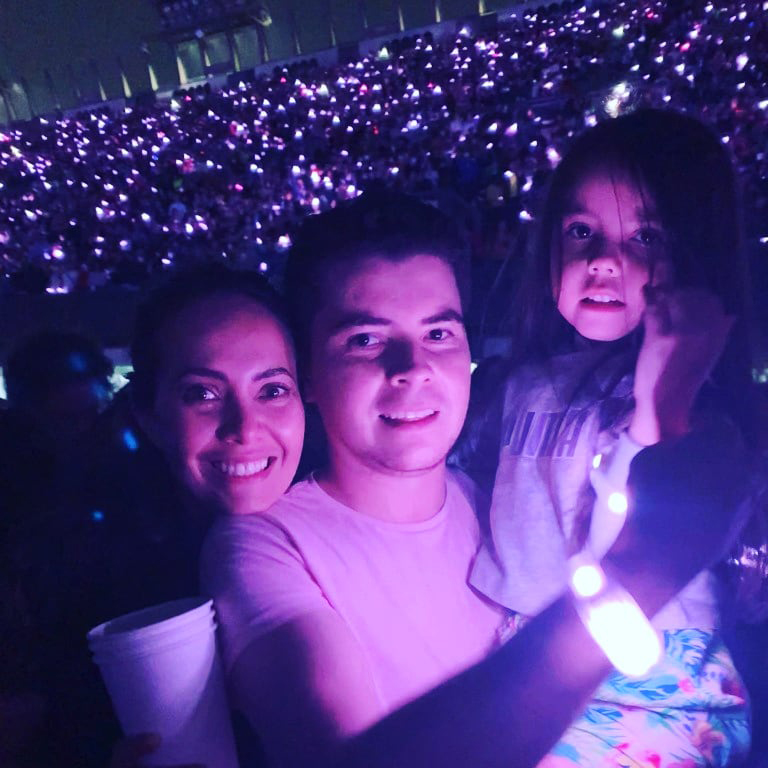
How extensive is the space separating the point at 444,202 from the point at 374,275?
1.23 feet

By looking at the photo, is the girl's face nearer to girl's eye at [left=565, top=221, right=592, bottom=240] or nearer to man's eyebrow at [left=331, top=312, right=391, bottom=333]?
girl's eye at [left=565, top=221, right=592, bottom=240]

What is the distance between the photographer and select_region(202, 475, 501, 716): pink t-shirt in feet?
3.12

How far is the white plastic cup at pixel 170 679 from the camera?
86cm

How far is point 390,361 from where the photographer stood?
40.6 inches

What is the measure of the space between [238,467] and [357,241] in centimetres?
45

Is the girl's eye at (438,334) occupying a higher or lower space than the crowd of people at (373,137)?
lower

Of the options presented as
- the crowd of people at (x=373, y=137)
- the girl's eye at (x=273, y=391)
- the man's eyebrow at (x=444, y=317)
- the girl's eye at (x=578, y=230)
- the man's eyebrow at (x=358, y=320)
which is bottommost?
the girl's eye at (x=273, y=391)

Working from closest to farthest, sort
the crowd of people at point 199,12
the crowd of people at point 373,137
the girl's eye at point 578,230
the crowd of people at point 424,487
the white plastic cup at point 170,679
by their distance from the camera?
the white plastic cup at point 170,679 → the crowd of people at point 424,487 → the girl's eye at point 578,230 → the crowd of people at point 199,12 → the crowd of people at point 373,137

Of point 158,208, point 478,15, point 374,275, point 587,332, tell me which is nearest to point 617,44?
point 478,15

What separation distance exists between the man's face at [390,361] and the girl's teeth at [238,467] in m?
0.17

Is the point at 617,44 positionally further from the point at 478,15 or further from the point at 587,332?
the point at 587,332

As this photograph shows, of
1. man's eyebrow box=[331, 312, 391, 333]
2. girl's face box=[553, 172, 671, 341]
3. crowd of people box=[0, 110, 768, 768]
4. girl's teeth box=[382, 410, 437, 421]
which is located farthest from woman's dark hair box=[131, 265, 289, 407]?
girl's face box=[553, 172, 671, 341]

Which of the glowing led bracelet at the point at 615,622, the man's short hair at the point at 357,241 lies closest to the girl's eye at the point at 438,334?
the man's short hair at the point at 357,241

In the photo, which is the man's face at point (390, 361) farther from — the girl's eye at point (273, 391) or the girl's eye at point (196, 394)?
the girl's eye at point (196, 394)
